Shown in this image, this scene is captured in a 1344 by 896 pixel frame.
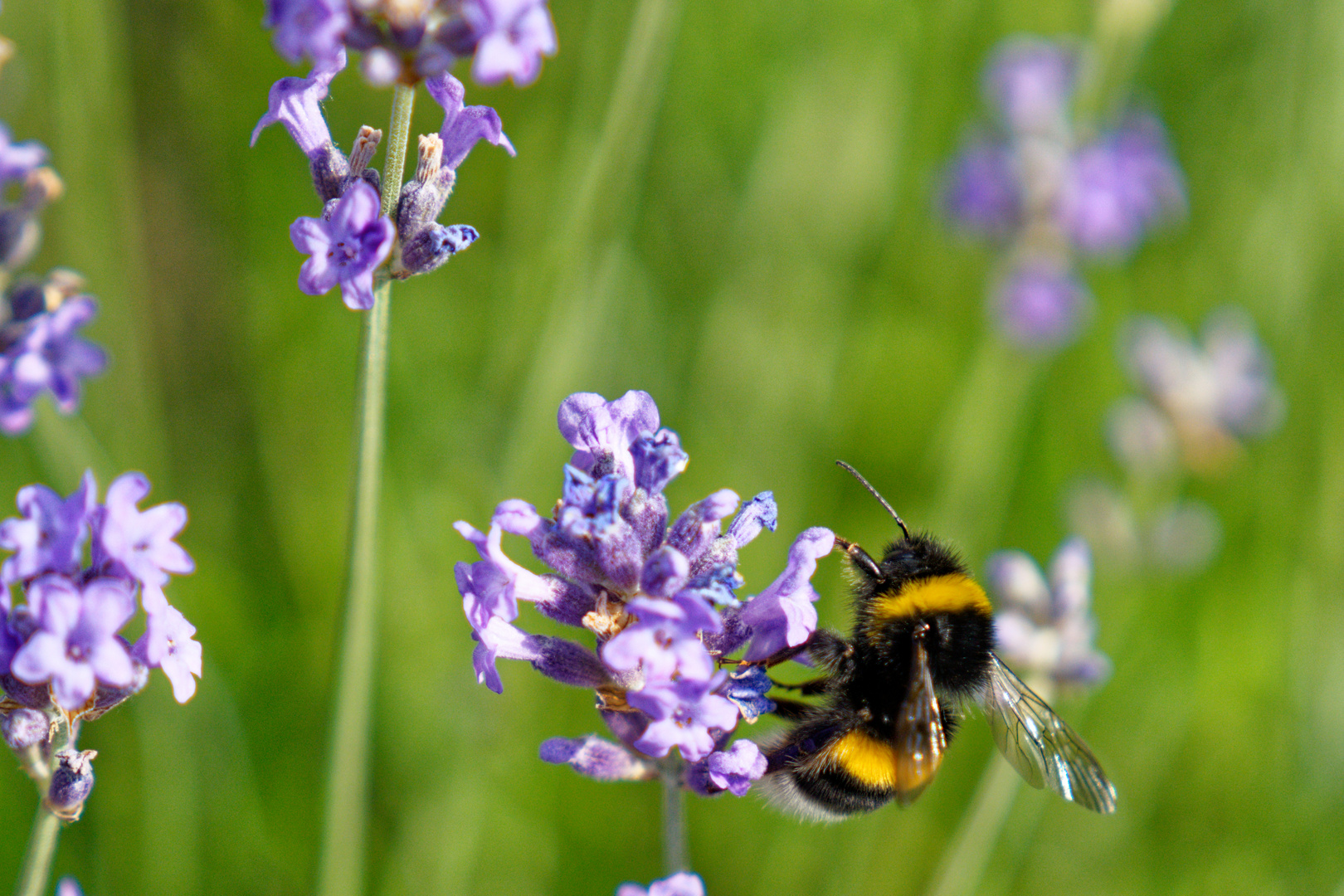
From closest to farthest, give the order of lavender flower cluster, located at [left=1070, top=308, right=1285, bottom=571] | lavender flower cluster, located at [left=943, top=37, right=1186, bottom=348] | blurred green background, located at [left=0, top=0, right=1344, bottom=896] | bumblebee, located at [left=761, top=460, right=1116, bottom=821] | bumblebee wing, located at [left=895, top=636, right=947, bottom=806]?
1. bumblebee wing, located at [left=895, top=636, right=947, bottom=806]
2. bumblebee, located at [left=761, top=460, right=1116, bottom=821]
3. blurred green background, located at [left=0, top=0, right=1344, bottom=896]
4. lavender flower cluster, located at [left=1070, top=308, right=1285, bottom=571]
5. lavender flower cluster, located at [left=943, top=37, right=1186, bottom=348]

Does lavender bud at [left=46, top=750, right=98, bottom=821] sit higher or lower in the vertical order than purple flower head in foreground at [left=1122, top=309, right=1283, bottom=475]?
lower

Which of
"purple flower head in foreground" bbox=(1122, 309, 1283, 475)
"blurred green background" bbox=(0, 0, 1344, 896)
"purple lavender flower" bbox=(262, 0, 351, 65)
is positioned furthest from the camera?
"purple flower head in foreground" bbox=(1122, 309, 1283, 475)

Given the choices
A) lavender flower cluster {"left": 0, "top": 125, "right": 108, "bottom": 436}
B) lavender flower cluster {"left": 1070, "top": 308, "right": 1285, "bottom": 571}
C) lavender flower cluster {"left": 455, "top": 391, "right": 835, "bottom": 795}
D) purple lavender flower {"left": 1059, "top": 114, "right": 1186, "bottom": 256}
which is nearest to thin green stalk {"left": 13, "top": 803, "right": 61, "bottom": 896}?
lavender flower cluster {"left": 455, "top": 391, "right": 835, "bottom": 795}

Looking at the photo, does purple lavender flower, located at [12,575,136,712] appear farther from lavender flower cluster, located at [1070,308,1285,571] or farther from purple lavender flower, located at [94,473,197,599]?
lavender flower cluster, located at [1070,308,1285,571]

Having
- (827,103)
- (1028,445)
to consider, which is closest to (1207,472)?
(1028,445)

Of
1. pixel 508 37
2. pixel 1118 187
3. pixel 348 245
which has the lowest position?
pixel 348 245

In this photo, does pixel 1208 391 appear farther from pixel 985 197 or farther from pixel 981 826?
pixel 981 826

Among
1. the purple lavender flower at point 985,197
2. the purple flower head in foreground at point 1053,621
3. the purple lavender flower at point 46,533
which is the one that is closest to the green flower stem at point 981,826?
the purple flower head in foreground at point 1053,621

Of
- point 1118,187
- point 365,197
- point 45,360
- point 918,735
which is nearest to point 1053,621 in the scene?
point 918,735
